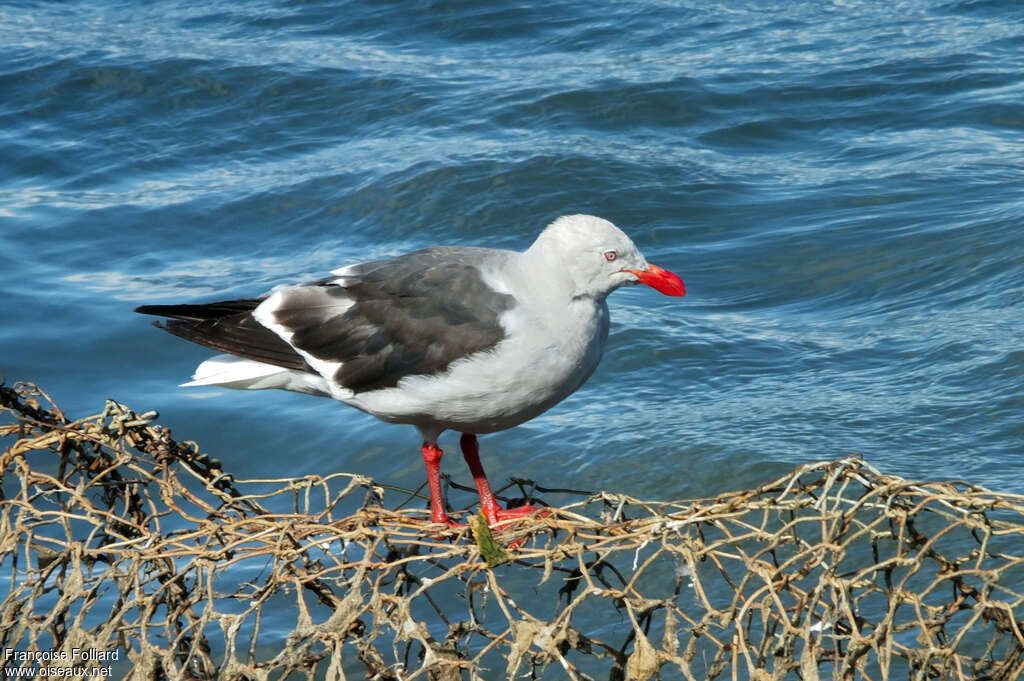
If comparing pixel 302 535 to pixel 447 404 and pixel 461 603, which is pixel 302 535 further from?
pixel 461 603

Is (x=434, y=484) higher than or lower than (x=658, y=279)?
lower

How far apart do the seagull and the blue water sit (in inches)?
131

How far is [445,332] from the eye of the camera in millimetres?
5227

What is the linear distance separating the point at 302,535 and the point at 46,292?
28.8 feet

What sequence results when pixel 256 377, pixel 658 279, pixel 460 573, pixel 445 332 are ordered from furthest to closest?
pixel 256 377
pixel 445 332
pixel 658 279
pixel 460 573

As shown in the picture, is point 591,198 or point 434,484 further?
point 591,198

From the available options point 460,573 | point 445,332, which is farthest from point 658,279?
point 460,573

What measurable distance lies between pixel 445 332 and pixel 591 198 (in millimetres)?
7497

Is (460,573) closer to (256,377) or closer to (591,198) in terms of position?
(256,377)

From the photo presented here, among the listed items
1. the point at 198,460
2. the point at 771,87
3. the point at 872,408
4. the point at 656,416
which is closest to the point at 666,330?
the point at 656,416

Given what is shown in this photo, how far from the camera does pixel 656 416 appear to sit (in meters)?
9.21

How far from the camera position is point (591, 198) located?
41.1 ft

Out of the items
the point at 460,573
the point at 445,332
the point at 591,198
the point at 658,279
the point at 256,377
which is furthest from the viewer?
the point at 591,198

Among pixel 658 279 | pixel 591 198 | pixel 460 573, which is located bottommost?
pixel 591 198
